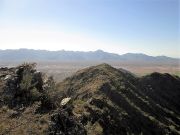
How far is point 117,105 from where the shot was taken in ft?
61.8

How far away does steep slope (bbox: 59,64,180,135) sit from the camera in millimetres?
15570

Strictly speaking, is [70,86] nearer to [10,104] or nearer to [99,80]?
[99,80]

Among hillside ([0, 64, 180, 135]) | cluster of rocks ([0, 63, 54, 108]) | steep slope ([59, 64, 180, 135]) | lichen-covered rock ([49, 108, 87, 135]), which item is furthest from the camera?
steep slope ([59, 64, 180, 135])

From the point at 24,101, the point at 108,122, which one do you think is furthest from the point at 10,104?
the point at 108,122

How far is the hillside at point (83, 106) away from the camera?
1137cm

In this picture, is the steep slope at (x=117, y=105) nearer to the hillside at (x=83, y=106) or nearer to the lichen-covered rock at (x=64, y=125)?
the hillside at (x=83, y=106)

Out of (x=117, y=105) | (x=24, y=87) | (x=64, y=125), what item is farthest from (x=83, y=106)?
(x=64, y=125)

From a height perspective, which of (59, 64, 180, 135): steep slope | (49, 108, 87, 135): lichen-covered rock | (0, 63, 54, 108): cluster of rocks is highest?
(0, 63, 54, 108): cluster of rocks

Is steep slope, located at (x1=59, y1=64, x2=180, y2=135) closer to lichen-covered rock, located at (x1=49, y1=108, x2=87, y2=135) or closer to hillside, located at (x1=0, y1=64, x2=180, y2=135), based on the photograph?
hillside, located at (x1=0, y1=64, x2=180, y2=135)

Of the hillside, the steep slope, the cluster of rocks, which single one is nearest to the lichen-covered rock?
the hillside

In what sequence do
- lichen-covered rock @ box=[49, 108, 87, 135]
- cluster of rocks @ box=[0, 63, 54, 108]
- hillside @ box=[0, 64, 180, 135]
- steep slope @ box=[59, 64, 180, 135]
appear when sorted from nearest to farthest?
lichen-covered rock @ box=[49, 108, 87, 135] → hillside @ box=[0, 64, 180, 135] → cluster of rocks @ box=[0, 63, 54, 108] → steep slope @ box=[59, 64, 180, 135]

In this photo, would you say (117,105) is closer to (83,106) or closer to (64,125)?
(83,106)


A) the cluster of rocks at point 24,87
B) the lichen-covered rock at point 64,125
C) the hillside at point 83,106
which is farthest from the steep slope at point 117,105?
the cluster of rocks at point 24,87

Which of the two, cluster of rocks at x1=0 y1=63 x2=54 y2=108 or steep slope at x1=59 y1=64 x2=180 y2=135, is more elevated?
cluster of rocks at x1=0 y1=63 x2=54 y2=108
